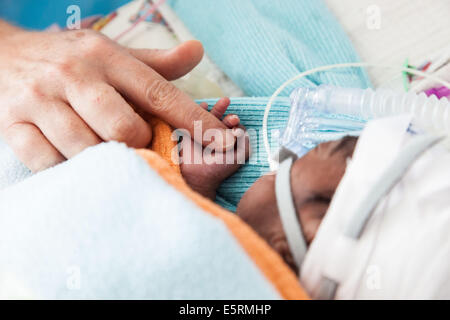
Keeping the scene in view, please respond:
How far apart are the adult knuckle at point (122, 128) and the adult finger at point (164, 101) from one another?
0.06 metres

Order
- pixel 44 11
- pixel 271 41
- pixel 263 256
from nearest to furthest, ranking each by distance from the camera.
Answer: pixel 263 256 < pixel 271 41 < pixel 44 11

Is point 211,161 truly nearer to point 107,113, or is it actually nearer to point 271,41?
point 107,113

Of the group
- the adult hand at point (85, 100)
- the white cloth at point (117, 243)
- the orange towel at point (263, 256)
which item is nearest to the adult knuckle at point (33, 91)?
the adult hand at point (85, 100)

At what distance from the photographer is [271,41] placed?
1.00 m

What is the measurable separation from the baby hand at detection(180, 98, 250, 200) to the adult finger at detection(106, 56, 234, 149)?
0.02m

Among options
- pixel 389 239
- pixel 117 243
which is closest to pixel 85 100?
pixel 117 243

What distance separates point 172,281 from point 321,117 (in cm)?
43

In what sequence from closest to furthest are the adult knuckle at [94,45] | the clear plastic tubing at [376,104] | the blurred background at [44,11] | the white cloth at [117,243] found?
1. the white cloth at [117,243]
2. the clear plastic tubing at [376,104]
3. the adult knuckle at [94,45]
4. the blurred background at [44,11]

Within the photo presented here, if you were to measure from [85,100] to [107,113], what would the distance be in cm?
6

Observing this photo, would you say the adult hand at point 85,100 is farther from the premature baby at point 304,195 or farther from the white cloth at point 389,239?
the white cloth at point 389,239

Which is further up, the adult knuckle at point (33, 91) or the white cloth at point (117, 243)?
the adult knuckle at point (33, 91)

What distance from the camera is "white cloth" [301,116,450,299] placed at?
0.48 metres

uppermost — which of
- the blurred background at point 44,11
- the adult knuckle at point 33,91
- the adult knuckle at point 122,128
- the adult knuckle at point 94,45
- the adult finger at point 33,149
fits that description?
the blurred background at point 44,11

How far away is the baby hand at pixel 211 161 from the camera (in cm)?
73
